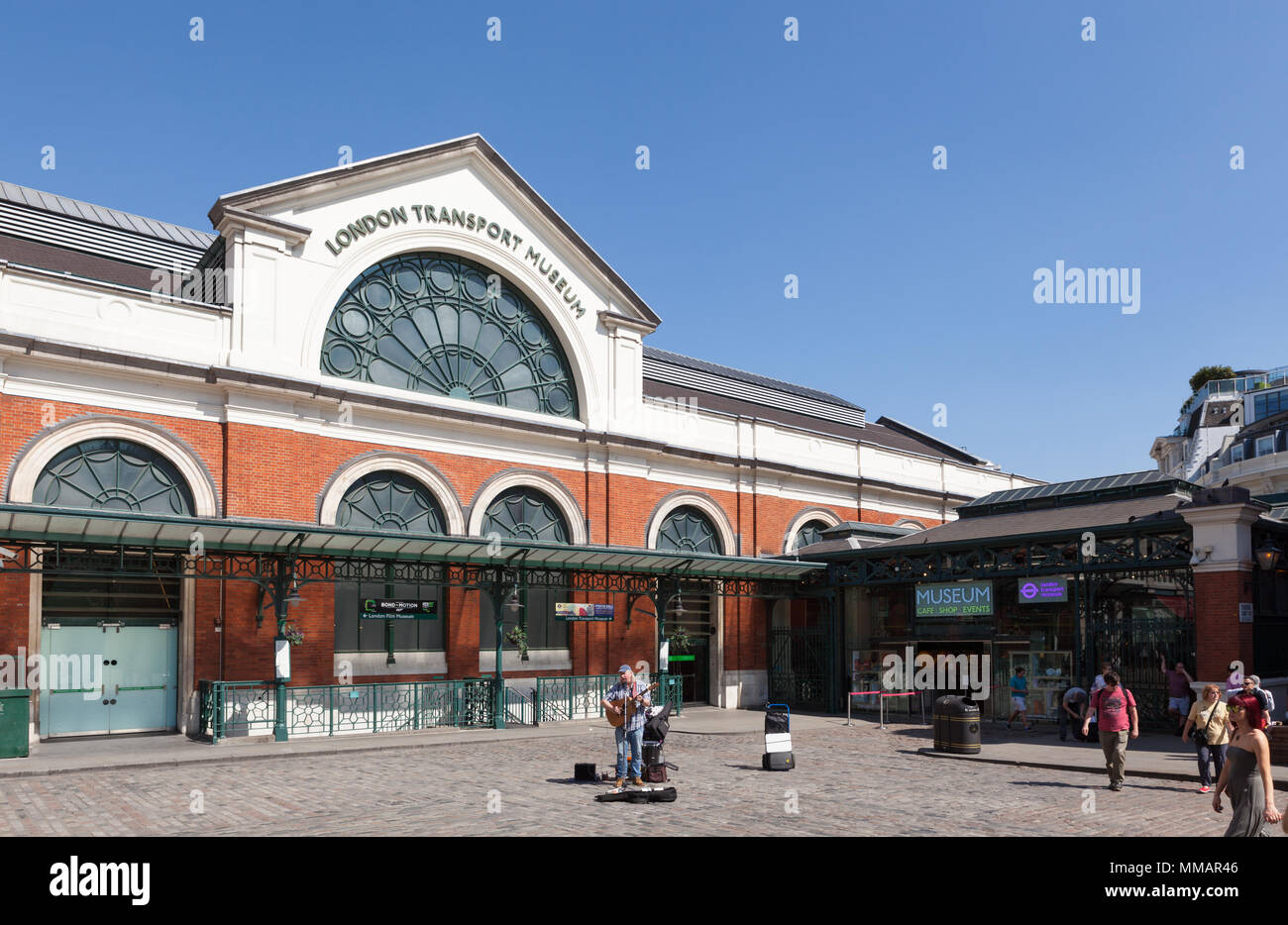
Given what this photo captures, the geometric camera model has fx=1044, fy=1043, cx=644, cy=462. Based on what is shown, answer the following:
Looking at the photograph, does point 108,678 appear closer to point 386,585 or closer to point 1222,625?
point 386,585

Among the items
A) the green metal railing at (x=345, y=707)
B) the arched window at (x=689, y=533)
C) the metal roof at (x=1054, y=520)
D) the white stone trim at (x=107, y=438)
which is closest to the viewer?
the white stone trim at (x=107, y=438)

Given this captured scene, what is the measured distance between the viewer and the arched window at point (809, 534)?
36.1 meters

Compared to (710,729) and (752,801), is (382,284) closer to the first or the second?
(710,729)

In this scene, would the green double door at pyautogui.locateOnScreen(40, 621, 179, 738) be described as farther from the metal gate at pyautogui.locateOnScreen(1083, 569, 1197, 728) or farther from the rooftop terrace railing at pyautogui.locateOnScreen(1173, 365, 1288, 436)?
the rooftop terrace railing at pyautogui.locateOnScreen(1173, 365, 1288, 436)

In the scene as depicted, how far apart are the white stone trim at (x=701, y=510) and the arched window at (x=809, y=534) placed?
10.8 feet

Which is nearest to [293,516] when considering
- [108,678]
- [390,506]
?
[390,506]

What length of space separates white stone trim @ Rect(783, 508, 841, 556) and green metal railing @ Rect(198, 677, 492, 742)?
1339cm

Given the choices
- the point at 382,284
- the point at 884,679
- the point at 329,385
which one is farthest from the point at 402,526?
the point at 884,679

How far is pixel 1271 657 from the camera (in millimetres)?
22031

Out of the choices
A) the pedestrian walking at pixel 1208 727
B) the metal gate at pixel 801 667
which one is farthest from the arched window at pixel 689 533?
the pedestrian walking at pixel 1208 727

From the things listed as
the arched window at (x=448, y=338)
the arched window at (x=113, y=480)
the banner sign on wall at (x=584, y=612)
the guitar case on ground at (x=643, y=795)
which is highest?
the arched window at (x=448, y=338)

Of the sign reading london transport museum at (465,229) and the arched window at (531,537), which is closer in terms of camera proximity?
the sign reading london transport museum at (465,229)

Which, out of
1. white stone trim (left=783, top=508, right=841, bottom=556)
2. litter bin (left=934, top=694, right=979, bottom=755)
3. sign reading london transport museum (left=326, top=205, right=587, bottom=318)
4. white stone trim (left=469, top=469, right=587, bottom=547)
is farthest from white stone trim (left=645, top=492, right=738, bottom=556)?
litter bin (left=934, top=694, right=979, bottom=755)

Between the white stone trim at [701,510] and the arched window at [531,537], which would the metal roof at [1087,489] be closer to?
the white stone trim at [701,510]
